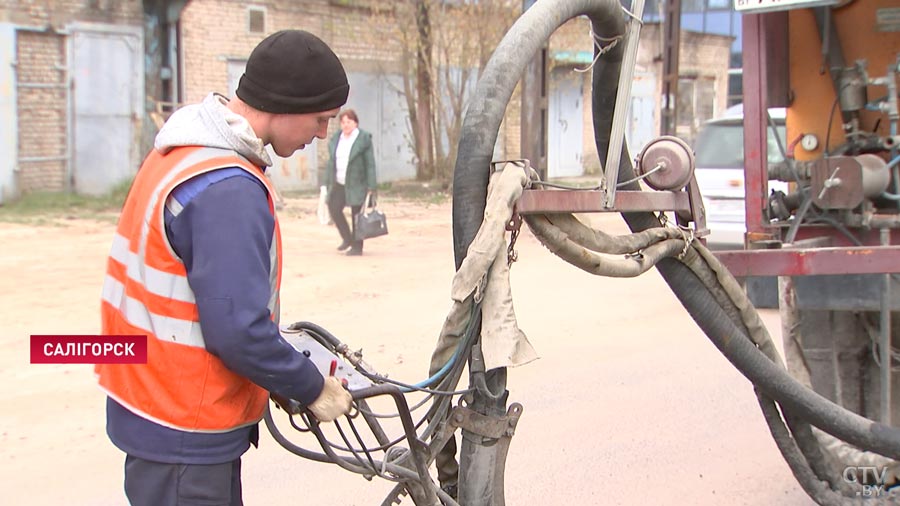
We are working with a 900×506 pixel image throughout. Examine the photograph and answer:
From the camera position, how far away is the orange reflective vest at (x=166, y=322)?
2.31m

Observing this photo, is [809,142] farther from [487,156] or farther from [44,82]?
[44,82]

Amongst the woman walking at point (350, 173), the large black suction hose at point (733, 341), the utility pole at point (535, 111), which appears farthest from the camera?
the utility pole at point (535, 111)

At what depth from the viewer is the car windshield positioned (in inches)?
394

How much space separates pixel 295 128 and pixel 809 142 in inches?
118

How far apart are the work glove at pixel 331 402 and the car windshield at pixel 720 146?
26.6 ft

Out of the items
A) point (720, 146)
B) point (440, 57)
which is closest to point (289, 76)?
point (720, 146)

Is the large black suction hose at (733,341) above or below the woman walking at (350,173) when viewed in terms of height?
below

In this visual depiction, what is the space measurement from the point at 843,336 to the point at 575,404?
1.97 meters

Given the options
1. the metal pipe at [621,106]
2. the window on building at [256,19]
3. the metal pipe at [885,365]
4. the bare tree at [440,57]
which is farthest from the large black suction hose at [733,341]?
the window on building at [256,19]

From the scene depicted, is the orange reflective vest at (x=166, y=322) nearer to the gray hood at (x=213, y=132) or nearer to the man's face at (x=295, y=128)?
the gray hood at (x=213, y=132)

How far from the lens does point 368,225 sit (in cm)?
1145

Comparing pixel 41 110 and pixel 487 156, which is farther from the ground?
pixel 41 110

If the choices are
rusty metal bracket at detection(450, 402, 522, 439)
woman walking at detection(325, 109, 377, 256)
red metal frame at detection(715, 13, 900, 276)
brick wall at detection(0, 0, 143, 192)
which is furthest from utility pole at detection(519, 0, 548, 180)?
rusty metal bracket at detection(450, 402, 522, 439)

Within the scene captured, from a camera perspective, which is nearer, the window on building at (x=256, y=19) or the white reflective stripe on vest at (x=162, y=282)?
the white reflective stripe on vest at (x=162, y=282)
